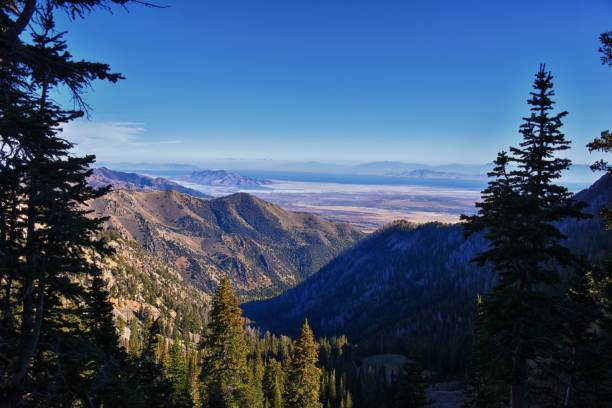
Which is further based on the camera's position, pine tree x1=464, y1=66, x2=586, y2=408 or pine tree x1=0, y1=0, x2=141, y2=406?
pine tree x1=464, y1=66, x2=586, y2=408

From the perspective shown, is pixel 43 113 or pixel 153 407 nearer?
pixel 43 113

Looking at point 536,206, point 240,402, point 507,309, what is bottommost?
point 240,402

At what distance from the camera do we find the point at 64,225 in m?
11.2

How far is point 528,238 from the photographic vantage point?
17.0 meters

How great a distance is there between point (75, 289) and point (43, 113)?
6.55 metres

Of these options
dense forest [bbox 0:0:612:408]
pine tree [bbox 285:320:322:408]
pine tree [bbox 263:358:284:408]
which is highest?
dense forest [bbox 0:0:612:408]

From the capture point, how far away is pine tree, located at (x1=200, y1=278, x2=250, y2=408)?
31.9 m

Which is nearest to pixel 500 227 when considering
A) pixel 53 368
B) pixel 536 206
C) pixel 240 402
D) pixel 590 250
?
pixel 536 206

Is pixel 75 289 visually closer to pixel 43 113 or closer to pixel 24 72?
pixel 43 113

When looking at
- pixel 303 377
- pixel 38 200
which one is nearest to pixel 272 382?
pixel 303 377

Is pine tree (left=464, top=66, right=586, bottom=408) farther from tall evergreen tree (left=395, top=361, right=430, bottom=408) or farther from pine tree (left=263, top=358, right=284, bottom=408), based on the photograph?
pine tree (left=263, top=358, right=284, bottom=408)

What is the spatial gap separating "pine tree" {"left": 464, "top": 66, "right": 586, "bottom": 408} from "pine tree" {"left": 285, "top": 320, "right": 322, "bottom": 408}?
22.9m

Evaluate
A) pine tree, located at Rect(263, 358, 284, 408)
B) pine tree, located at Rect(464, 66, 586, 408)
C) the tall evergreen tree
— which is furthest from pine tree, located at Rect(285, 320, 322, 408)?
pine tree, located at Rect(263, 358, 284, 408)

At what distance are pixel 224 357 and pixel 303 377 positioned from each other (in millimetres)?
9729
